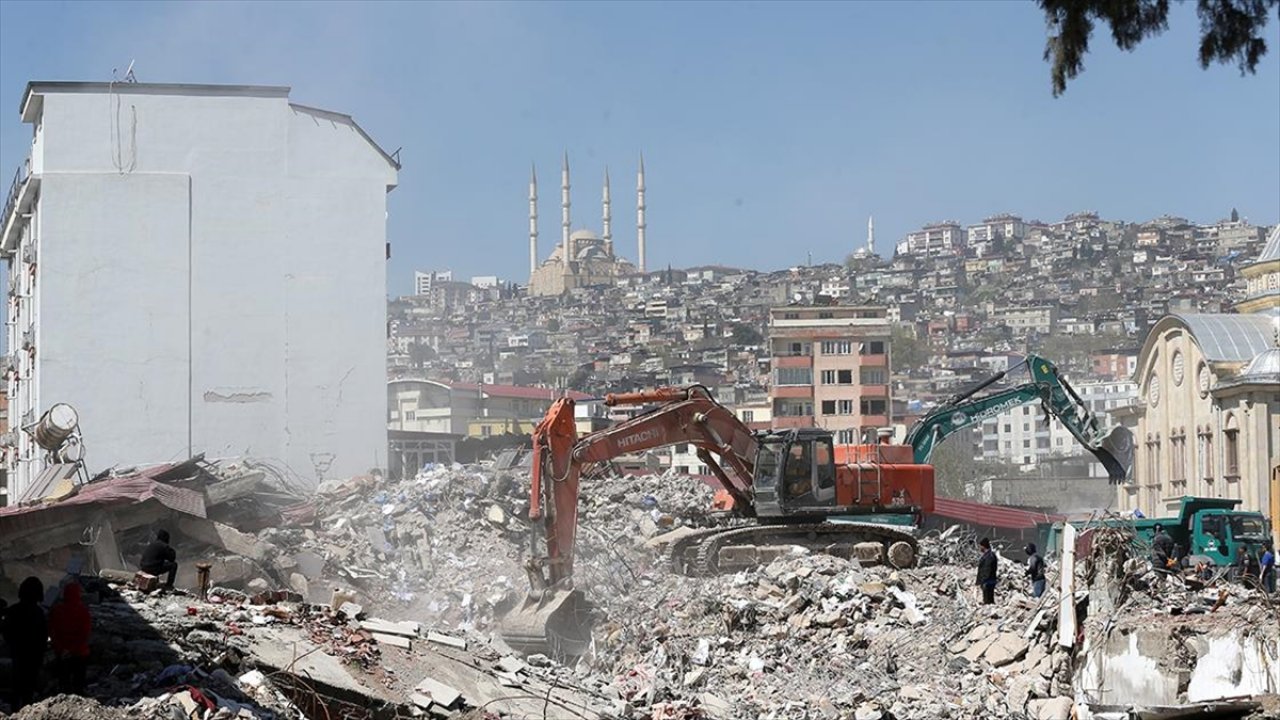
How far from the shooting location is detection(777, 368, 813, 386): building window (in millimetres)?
94250

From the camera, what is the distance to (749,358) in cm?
15462

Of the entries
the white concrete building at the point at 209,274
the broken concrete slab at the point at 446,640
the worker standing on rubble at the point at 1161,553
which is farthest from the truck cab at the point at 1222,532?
the white concrete building at the point at 209,274

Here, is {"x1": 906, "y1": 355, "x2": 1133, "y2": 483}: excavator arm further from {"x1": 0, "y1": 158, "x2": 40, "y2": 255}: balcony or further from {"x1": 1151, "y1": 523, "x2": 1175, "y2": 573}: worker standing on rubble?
{"x1": 0, "y1": 158, "x2": 40, "y2": 255}: balcony

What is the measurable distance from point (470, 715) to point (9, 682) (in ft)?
12.8

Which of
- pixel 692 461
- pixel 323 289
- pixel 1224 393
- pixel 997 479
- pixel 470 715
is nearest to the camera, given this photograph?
pixel 470 715

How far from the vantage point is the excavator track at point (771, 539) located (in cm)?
2452

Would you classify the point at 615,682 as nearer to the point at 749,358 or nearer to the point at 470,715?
the point at 470,715

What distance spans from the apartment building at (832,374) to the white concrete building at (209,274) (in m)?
54.7

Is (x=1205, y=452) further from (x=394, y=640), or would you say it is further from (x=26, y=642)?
(x=26, y=642)

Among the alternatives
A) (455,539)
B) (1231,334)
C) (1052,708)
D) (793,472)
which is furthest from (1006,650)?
(1231,334)

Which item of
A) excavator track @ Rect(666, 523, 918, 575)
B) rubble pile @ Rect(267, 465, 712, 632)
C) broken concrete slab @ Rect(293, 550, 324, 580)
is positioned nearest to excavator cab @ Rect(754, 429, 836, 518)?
excavator track @ Rect(666, 523, 918, 575)

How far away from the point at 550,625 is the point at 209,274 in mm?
20288

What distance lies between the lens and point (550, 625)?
68.5 feet

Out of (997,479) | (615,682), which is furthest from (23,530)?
(997,479)
